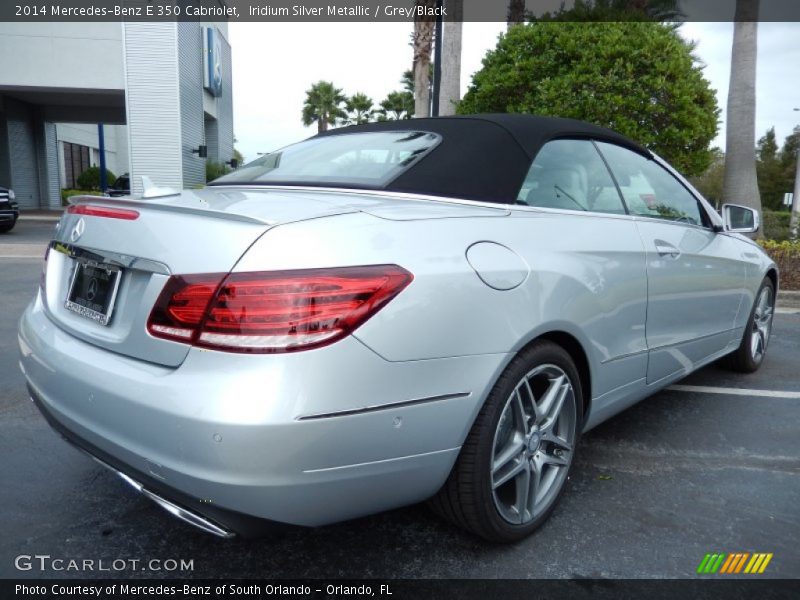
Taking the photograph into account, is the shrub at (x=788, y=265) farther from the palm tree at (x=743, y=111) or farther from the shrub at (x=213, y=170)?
the shrub at (x=213, y=170)

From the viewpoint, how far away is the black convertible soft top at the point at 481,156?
233 centimetres

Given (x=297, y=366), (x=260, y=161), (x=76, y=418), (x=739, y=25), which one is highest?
(x=739, y=25)

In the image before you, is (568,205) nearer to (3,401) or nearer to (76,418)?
(76,418)

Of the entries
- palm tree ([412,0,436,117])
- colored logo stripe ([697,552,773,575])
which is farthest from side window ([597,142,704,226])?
palm tree ([412,0,436,117])

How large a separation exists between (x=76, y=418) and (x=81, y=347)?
0.22 metres

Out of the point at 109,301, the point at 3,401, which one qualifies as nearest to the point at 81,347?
the point at 109,301

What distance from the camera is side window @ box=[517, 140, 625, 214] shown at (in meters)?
2.51

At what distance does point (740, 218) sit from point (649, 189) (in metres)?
1.13

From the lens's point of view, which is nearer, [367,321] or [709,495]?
[367,321]

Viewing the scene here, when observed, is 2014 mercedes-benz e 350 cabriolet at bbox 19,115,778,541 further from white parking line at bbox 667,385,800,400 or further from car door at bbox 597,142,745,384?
white parking line at bbox 667,385,800,400

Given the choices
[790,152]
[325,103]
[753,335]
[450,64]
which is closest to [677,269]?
[753,335]

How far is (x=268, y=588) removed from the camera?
1971 mm

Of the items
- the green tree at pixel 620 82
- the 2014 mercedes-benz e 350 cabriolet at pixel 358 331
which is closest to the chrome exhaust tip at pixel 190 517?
the 2014 mercedes-benz e 350 cabriolet at pixel 358 331

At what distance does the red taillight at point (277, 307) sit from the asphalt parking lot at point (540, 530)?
2.96ft
